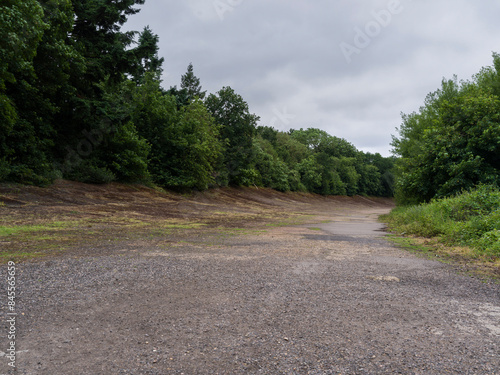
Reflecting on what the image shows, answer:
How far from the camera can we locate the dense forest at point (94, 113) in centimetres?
1533

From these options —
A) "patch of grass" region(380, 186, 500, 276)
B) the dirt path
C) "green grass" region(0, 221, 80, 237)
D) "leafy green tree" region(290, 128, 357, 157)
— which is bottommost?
"green grass" region(0, 221, 80, 237)

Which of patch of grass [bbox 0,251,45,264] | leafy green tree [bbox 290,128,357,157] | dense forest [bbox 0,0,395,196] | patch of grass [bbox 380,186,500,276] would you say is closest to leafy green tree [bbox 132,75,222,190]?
dense forest [bbox 0,0,395,196]

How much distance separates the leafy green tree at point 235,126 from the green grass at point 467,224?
28.8 m

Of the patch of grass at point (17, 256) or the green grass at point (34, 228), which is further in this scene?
the green grass at point (34, 228)

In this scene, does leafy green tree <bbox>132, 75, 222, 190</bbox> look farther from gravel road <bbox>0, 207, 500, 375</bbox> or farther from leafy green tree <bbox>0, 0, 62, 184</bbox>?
gravel road <bbox>0, 207, 500, 375</bbox>

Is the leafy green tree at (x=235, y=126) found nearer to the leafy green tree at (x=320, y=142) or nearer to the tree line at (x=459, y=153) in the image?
the tree line at (x=459, y=153)

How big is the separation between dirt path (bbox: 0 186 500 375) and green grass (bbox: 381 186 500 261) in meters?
2.71

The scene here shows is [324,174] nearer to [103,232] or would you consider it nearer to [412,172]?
[412,172]

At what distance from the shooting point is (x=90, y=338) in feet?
9.11

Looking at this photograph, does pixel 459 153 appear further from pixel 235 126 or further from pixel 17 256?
pixel 235 126

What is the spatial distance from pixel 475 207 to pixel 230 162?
32.2 metres

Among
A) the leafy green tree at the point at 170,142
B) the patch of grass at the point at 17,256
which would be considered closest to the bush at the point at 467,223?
the patch of grass at the point at 17,256

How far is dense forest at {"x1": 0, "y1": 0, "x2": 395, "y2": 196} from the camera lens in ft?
50.3

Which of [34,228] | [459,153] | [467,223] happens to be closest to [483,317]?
[467,223]
